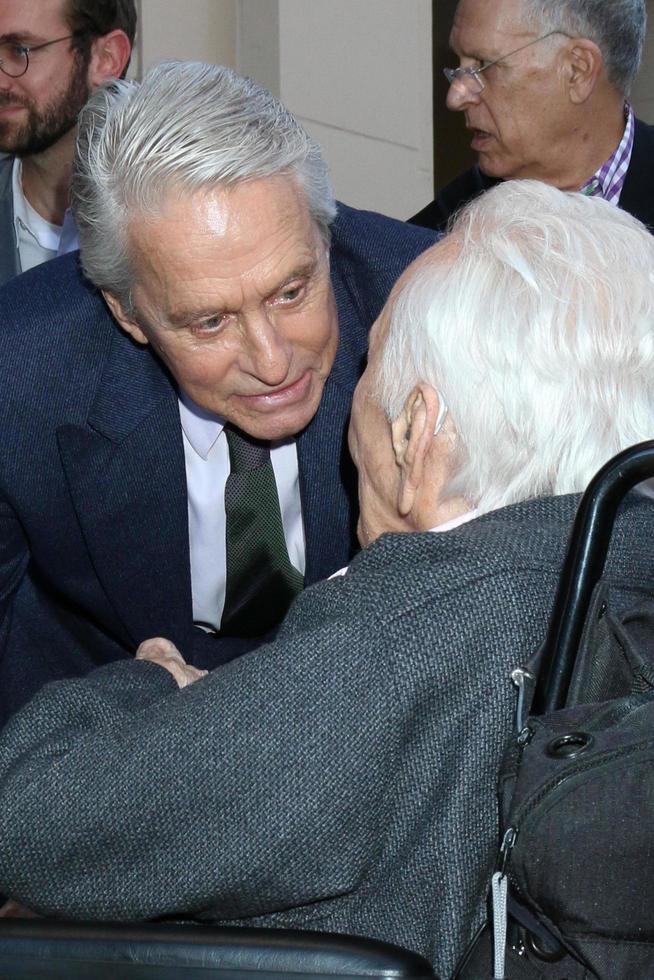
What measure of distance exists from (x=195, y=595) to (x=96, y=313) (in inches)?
22.6

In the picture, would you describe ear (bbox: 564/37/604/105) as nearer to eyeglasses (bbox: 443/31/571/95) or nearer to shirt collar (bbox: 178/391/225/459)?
eyeglasses (bbox: 443/31/571/95)

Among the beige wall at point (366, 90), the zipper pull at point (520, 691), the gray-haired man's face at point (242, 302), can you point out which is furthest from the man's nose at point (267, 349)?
the beige wall at point (366, 90)

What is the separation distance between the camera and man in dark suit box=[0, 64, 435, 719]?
2033mm

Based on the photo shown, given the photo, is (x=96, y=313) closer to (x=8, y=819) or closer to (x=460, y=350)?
(x=460, y=350)

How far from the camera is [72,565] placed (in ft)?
8.31

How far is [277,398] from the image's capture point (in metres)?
2.21

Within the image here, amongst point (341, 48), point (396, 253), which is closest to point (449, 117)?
point (341, 48)

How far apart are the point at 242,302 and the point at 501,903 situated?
111cm

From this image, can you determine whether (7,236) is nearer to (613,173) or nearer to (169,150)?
(613,173)

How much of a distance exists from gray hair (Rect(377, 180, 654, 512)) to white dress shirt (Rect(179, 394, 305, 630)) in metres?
0.87

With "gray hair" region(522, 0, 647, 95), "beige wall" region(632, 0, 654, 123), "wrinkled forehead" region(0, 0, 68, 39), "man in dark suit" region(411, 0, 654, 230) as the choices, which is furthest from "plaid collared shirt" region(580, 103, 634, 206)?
"beige wall" region(632, 0, 654, 123)

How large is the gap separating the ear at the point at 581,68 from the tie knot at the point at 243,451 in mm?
1850

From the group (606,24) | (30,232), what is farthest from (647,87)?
(30,232)

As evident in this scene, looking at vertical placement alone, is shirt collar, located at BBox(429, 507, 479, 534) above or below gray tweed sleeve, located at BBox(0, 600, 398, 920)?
above
